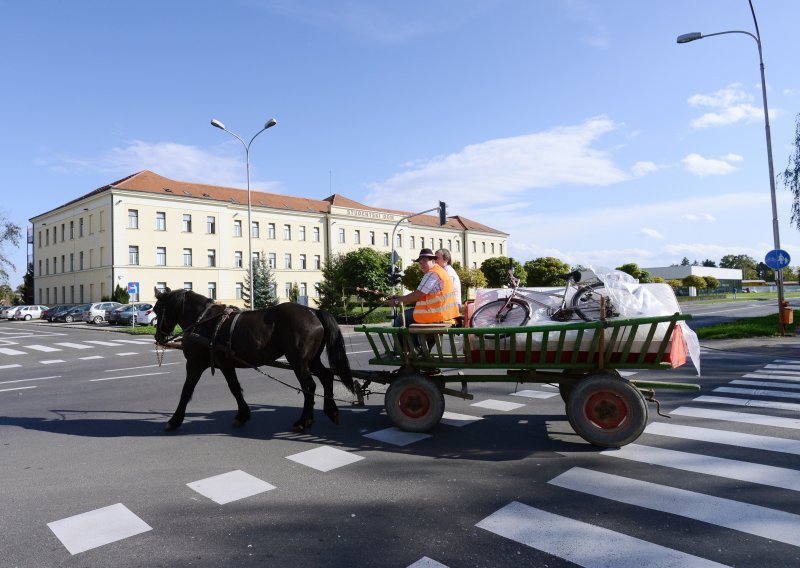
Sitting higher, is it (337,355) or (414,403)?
(337,355)

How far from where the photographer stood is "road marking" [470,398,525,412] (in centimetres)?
712

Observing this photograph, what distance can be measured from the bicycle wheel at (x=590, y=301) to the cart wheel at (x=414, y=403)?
180 centimetres

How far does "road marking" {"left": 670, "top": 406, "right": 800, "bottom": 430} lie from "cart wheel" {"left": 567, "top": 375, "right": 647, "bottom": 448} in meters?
1.99

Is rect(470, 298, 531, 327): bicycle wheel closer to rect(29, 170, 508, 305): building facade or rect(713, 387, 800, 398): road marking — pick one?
rect(713, 387, 800, 398): road marking

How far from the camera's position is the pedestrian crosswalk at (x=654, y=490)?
10.2ft

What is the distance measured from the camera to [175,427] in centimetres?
613

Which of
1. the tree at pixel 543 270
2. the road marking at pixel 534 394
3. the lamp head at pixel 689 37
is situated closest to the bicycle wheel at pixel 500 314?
the road marking at pixel 534 394

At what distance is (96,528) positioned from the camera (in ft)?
11.7

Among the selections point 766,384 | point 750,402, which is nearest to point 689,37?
point 766,384

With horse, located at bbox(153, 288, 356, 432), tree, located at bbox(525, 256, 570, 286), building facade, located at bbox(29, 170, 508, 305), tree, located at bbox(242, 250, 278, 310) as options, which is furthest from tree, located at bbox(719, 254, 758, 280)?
horse, located at bbox(153, 288, 356, 432)

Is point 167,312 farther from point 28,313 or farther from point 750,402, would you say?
point 28,313

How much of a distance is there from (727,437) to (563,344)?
2073 mm

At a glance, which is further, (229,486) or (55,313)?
(55,313)

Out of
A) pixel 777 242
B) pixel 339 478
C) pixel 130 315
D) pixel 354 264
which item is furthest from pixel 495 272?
pixel 339 478
